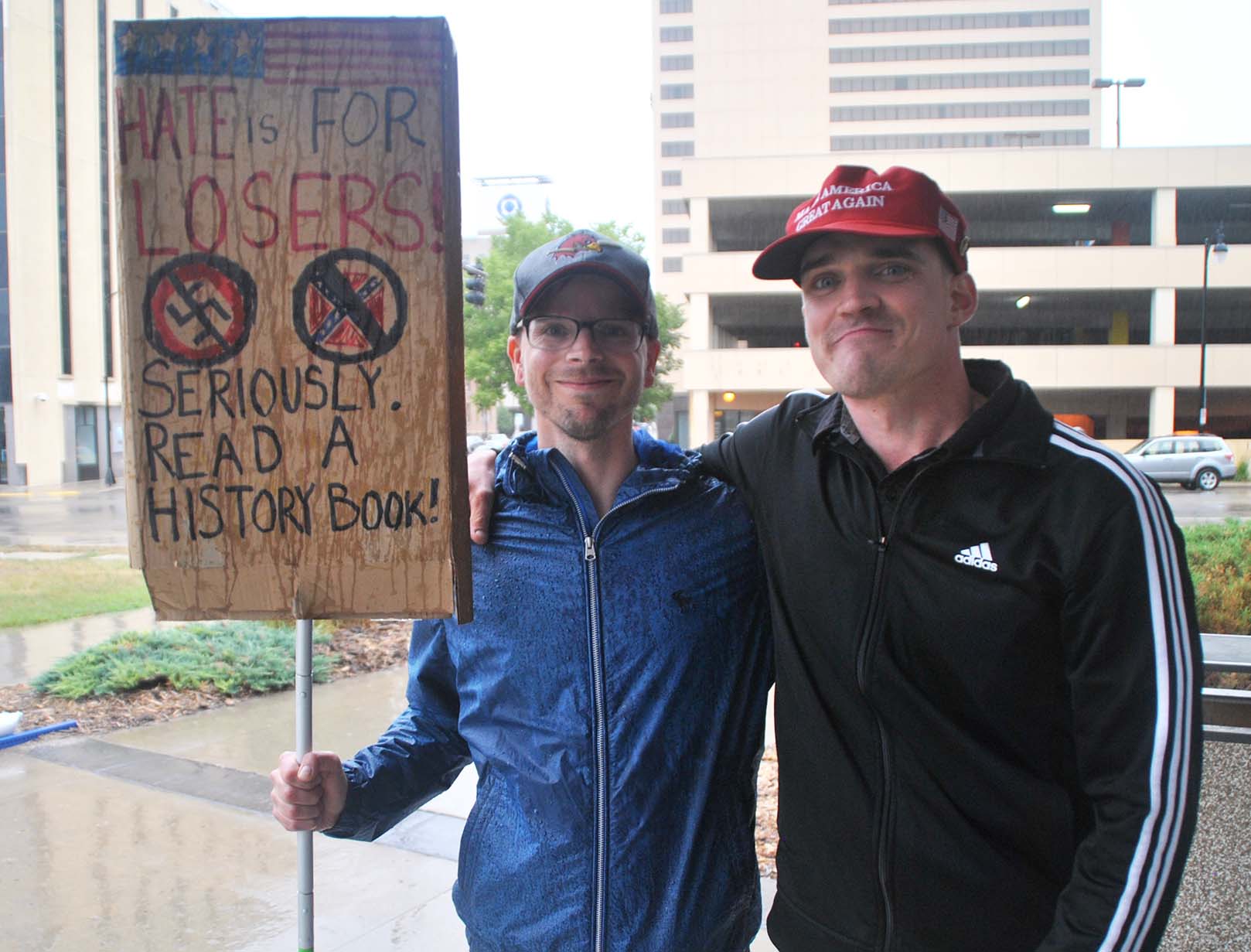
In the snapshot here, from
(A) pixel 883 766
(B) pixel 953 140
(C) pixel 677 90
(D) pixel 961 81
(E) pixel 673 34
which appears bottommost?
(A) pixel 883 766

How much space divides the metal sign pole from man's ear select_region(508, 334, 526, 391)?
816 mm

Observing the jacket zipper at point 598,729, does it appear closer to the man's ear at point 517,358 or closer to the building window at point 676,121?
the man's ear at point 517,358

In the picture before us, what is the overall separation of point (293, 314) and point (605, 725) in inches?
36.6

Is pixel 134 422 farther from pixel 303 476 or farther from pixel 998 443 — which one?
pixel 998 443

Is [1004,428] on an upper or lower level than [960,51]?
lower

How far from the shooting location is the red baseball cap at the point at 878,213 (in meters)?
1.82

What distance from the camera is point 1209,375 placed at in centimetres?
3388

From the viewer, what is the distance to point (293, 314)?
1.43 metres

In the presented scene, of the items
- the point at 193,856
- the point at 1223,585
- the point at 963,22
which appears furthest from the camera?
the point at 963,22

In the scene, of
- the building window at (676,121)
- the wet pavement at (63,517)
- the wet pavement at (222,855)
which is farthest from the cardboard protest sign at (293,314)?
the building window at (676,121)

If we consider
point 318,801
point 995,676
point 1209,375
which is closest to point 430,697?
point 318,801

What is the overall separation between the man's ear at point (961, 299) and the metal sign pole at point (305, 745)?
1.42 metres

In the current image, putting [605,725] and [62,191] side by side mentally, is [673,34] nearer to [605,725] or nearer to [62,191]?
[62,191]

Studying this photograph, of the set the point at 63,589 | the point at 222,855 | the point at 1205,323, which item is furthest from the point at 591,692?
the point at 1205,323
